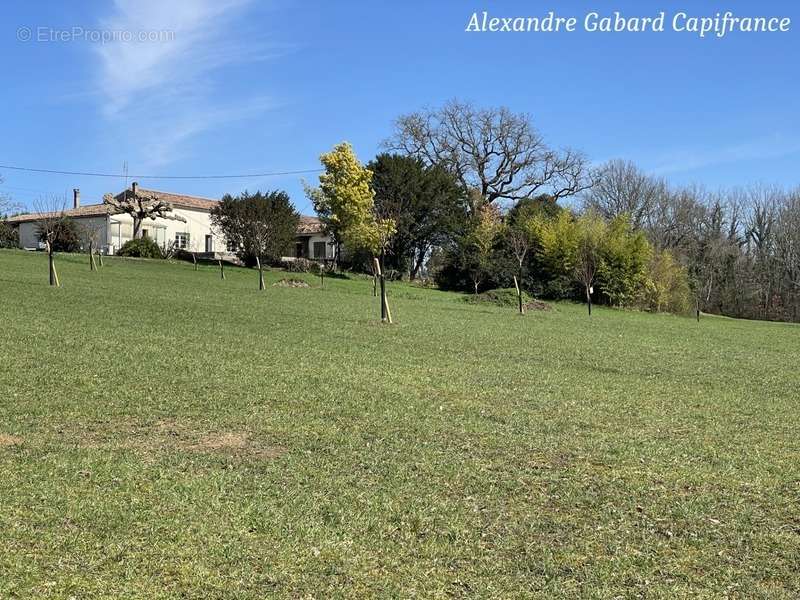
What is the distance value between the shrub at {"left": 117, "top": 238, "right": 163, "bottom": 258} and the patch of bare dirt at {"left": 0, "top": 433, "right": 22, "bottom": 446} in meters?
35.6

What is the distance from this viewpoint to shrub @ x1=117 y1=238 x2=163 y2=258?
39.0 metres

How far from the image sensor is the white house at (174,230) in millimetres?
45906

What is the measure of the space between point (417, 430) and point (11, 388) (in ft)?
13.0

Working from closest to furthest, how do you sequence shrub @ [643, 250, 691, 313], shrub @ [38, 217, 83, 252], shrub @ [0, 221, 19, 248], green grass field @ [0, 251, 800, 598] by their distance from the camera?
green grass field @ [0, 251, 800, 598] < shrub @ [38, 217, 83, 252] < shrub @ [643, 250, 691, 313] < shrub @ [0, 221, 19, 248]

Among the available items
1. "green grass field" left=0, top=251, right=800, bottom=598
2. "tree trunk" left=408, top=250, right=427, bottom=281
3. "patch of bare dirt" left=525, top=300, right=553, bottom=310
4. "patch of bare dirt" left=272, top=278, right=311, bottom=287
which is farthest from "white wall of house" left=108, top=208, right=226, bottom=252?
"green grass field" left=0, top=251, right=800, bottom=598

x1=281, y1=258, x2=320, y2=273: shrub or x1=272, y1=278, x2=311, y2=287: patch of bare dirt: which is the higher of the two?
x1=281, y1=258, x2=320, y2=273: shrub

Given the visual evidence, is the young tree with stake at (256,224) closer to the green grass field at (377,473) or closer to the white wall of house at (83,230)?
the white wall of house at (83,230)

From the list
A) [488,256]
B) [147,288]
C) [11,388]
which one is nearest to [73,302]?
[147,288]

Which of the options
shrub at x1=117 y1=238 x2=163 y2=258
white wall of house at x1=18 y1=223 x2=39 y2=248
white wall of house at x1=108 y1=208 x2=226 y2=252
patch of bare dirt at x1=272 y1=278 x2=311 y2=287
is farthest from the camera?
white wall of house at x1=18 y1=223 x2=39 y2=248

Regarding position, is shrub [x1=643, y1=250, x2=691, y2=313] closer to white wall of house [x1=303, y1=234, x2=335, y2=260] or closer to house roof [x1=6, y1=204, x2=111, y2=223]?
white wall of house [x1=303, y1=234, x2=335, y2=260]

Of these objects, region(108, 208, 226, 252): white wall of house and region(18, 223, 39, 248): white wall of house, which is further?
region(18, 223, 39, 248): white wall of house

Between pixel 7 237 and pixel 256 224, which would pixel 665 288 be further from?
pixel 7 237

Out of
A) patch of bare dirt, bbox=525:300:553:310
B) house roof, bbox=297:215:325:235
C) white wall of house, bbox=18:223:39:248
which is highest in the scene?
house roof, bbox=297:215:325:235

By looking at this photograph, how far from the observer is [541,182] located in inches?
2117
